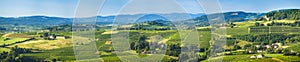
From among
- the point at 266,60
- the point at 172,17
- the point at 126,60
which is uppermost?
the point at 172,17

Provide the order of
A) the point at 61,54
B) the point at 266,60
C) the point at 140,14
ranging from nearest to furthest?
1. the point at 140,14
2. the point at 266,60
3. the point at 61,54

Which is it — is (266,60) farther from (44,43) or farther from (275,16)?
(275,16)

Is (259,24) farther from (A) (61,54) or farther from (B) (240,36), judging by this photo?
(A) (61,54)

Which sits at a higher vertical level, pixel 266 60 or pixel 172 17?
pixel 172 17

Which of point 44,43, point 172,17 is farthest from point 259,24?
point 172,17

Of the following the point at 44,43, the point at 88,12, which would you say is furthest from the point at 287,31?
the point at 88,12

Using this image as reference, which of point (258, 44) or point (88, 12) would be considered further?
point (258, 44)

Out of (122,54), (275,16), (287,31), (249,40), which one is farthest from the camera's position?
(275,16)

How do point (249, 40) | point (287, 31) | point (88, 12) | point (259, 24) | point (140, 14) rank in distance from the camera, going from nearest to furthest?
1. point (88, 12)
2. point (140, 14)
3. point (249, 40)
4. point (287, 31)
5. point (259, 24)

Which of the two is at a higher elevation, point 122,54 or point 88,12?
point 88,12
